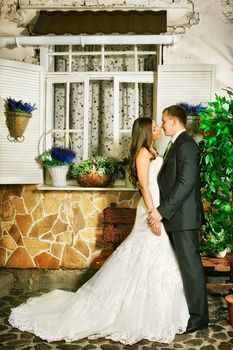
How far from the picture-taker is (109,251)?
209 inches

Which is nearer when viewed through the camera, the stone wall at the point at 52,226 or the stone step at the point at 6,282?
the stone step at the point at 6,282

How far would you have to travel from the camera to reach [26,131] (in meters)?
5.44

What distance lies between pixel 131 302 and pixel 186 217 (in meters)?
1.01

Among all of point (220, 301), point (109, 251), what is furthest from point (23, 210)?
point (220, 301)

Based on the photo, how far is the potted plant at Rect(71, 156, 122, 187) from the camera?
5.41 metres

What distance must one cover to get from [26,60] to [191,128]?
263 cm

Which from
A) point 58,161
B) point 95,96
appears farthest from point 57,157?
point 95,96

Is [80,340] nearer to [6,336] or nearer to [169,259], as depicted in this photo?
[6,336]

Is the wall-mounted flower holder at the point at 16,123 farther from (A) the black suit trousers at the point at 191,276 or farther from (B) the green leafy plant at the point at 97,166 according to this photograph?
(A) the black suit trousers at the point at 191,276

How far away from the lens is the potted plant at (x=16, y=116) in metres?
5.18

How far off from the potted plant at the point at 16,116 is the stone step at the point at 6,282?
6.18ft

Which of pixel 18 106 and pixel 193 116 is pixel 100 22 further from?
pixel 193 116

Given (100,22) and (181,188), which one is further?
(100,22)

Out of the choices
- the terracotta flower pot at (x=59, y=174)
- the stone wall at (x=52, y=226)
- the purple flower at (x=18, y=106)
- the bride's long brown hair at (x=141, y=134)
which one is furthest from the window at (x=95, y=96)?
the bride's long brown hair at (x=141, y=134)
